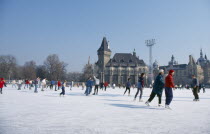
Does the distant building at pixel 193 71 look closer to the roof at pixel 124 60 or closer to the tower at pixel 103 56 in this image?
the roof at pixel 124 60

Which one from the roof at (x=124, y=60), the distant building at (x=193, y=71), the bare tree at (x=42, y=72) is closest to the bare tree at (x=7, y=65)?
the bare tree at (x=42, y=72)

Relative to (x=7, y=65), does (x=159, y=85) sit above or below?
below

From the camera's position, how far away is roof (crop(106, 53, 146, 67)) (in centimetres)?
9019

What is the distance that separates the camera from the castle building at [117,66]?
8756 cm

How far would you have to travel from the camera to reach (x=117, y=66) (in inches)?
3519

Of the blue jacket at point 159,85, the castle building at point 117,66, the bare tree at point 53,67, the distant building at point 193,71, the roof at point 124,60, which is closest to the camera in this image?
the blue jacket at point 159,85

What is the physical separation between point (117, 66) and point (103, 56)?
27.5ft

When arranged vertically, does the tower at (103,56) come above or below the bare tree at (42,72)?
above

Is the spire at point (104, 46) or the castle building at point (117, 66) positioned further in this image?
the spire at point (104, 46)

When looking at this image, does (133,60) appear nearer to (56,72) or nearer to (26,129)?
(56,72)

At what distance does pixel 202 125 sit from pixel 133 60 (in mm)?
89167

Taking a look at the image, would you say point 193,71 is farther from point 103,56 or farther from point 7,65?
point 7,65

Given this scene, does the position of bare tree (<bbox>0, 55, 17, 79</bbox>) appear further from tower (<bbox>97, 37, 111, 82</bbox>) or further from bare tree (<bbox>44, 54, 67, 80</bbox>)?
tower (<bbox>97, 37, 111, 82</bbox>)

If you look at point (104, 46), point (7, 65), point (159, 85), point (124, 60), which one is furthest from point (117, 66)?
point (159, 85)
